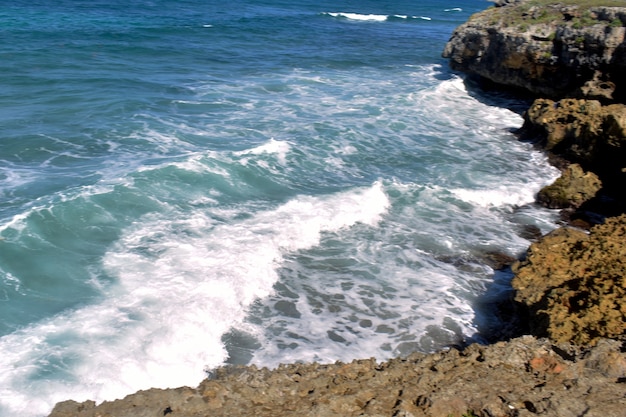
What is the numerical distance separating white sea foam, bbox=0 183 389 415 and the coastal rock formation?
151 centimetres

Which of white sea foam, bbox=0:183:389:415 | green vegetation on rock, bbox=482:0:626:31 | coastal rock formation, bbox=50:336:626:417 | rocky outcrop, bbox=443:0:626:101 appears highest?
green vegetation on rock, bbox=482:0:626:31

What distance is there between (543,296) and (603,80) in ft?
44.2

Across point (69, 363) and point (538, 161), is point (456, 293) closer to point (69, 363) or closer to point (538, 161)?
point (69, 363)

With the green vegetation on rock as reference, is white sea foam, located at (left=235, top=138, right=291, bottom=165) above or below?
below

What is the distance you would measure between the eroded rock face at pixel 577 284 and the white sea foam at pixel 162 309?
437 cm

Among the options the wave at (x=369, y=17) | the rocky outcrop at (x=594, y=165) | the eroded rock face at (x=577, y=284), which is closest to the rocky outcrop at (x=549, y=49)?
the rocky outcrop at (x=594, y=165)

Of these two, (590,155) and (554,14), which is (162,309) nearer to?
(590,155)

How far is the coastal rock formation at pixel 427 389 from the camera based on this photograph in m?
6.00

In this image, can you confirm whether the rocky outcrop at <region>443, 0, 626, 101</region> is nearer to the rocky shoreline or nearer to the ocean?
the ocean

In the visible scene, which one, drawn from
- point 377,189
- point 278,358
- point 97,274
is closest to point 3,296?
point 97,274

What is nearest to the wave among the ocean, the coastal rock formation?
the ocean

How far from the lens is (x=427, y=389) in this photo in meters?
6.40

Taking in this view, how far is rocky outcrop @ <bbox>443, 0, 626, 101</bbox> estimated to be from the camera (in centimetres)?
1897

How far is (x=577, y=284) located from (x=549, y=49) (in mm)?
14745
